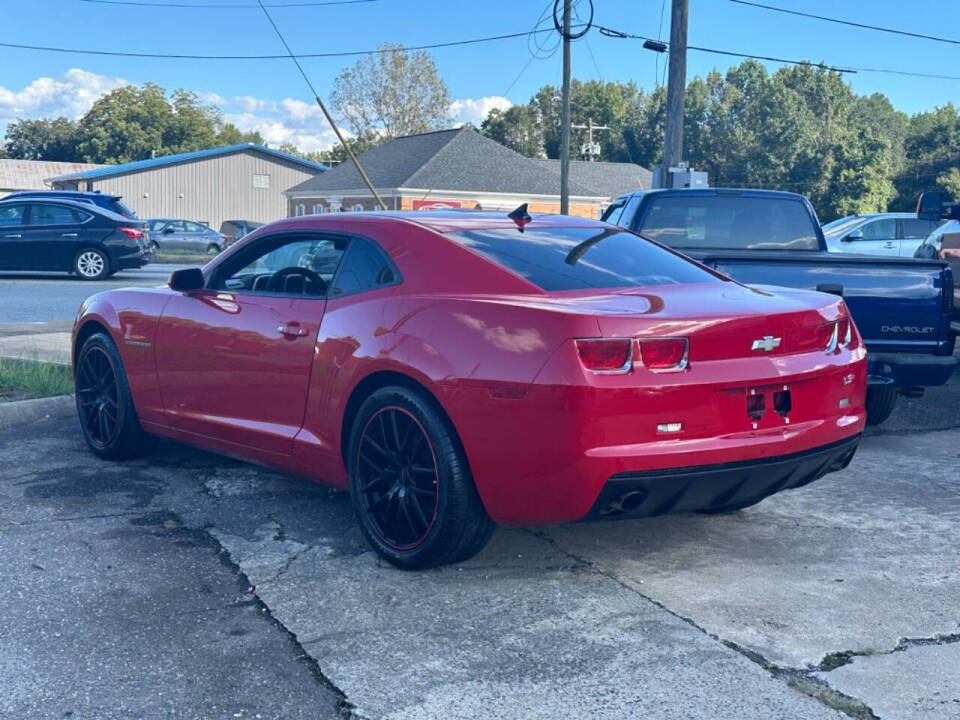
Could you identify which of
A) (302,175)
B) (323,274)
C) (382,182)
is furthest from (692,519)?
(302,175)

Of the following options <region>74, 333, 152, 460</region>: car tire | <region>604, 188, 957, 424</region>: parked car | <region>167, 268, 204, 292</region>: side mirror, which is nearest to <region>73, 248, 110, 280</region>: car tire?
<region>74, 333, 152, 460</region>: car tire

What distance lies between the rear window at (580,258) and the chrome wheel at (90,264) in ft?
59.0

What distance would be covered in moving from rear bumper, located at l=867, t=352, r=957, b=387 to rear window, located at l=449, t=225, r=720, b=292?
1.83 metres

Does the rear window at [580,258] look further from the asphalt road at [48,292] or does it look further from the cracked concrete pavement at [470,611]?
the asphalt road at [48,292]

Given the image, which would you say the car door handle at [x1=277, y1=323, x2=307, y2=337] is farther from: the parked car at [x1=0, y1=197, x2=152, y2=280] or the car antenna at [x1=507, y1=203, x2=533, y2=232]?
the parked car at [x1=0, y1=197, x2=152, y2=280]

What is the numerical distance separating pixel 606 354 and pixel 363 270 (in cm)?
138

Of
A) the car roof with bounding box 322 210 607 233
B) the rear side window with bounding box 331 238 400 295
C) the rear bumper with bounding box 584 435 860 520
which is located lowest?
the rear bumper with bounding box 584 435 860 520

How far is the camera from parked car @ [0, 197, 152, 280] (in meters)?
21.2

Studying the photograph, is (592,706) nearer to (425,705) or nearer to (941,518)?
(425,705)

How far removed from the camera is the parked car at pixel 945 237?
29.6 ft

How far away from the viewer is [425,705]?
320 cm

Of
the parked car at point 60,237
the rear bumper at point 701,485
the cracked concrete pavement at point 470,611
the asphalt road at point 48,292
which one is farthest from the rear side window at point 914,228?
the rear bumper at point 701,485

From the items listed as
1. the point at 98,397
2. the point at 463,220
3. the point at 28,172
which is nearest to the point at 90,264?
the point at 98,397

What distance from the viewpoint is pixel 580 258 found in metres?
4.84
